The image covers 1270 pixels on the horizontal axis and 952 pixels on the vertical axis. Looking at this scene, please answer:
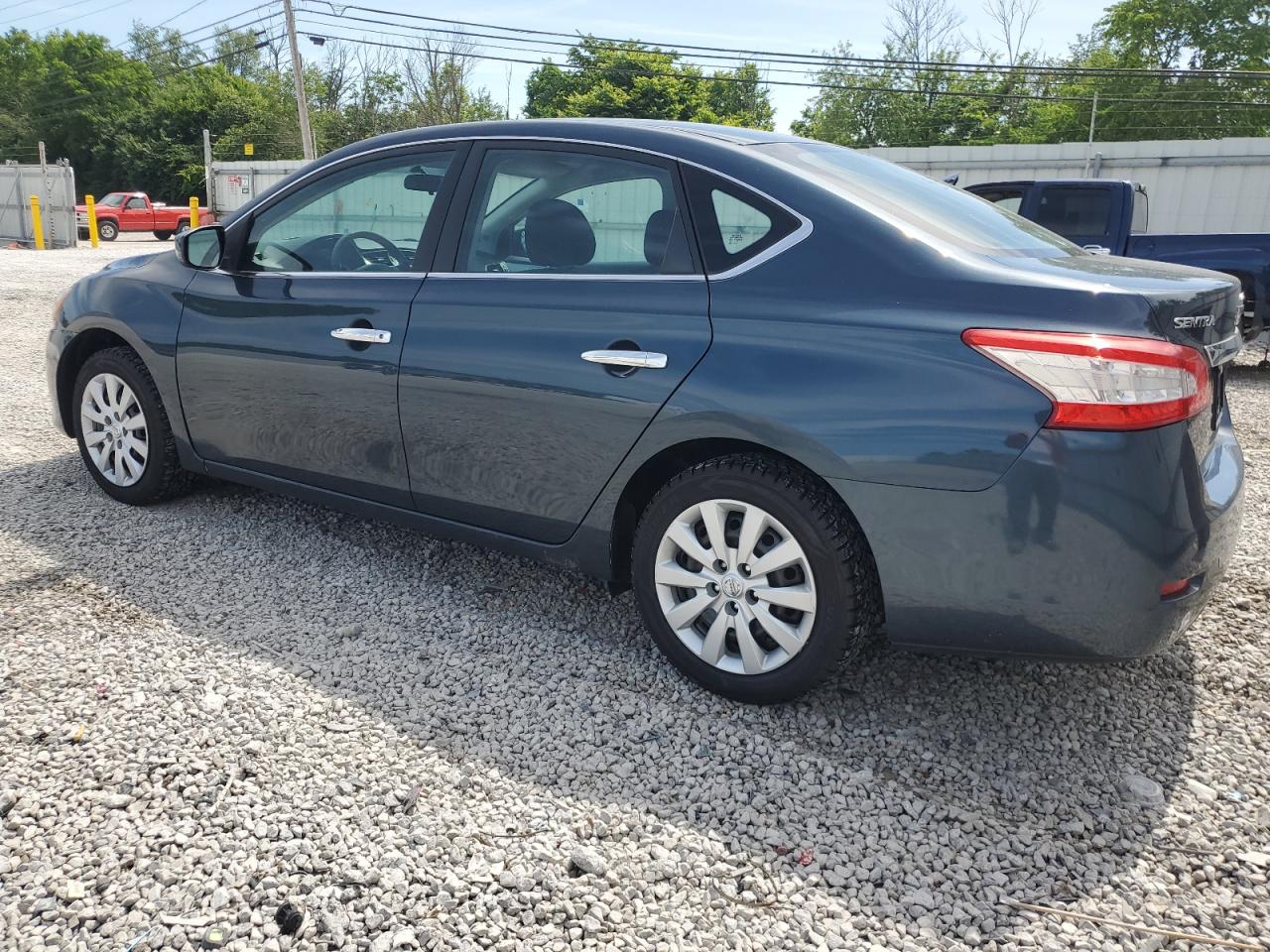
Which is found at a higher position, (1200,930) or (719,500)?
(719,500)

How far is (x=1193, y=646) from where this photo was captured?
347 centimetres

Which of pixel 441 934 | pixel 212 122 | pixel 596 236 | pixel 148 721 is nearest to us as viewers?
pixel 441 934

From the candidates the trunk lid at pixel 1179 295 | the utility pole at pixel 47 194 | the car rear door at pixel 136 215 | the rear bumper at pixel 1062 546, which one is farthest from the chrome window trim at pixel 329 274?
the car rear door at pixel 136 215

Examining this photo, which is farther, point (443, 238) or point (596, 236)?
point (443, 238)

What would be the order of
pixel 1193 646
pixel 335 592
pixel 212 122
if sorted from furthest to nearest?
pixel 212 122, pixel 335 592, pixel 1193 646

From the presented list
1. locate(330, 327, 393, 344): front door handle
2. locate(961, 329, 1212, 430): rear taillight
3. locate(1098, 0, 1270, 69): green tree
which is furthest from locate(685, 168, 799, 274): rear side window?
locate(1098, 0, 1270, 69): green tree

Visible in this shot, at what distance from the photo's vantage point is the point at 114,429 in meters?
4.60

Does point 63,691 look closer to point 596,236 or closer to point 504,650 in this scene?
point 504,650

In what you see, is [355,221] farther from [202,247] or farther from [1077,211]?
[1077,211]

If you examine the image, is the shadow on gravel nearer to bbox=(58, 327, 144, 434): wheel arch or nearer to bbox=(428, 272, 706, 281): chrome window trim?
bbox=(58, 327, 144, 434): wheel arch

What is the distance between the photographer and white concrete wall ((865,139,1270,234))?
1839 cm

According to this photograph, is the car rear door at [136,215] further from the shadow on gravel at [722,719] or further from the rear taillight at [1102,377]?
the rear taillight at [1102,377]

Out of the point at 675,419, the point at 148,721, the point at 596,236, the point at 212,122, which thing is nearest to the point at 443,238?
the point at 596,236

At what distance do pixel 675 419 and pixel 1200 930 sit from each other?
174cm
